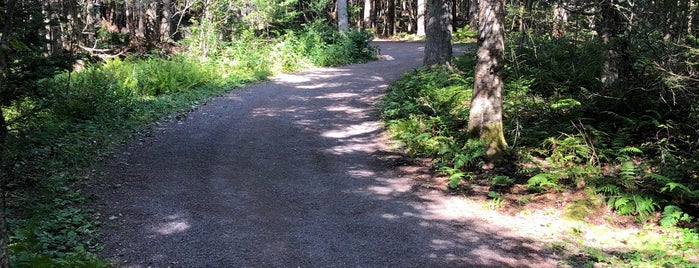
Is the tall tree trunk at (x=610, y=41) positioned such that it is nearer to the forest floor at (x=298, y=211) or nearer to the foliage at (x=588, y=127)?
the foliage at (x=588, y=127)

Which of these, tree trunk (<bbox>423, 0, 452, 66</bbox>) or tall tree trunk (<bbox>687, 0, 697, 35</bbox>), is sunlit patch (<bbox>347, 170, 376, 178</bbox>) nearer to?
tall tree trunk (<bbox>687, 0, 697, 35</bbox>)

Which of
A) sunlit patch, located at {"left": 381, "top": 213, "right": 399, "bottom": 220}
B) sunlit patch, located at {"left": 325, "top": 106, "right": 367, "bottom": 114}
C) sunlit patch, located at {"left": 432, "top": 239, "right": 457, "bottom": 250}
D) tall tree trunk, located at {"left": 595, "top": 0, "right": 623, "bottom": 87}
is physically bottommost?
sunlit patch, located at {"left": 432, "top": 239, "right": 457, "bottom": 250}

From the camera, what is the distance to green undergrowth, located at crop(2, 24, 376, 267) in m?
5.09

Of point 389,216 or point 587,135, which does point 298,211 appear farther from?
point 587,135

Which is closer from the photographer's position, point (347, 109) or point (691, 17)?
point (691, 17)

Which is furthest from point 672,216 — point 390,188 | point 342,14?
point 342,14

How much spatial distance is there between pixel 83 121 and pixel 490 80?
24.8ft

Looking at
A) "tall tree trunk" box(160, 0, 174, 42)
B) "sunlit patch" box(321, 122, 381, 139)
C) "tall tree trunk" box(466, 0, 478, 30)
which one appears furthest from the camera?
"tall tree trunk" box(160, 0, 174, 42)

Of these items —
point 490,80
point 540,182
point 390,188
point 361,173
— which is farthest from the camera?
point 361,173

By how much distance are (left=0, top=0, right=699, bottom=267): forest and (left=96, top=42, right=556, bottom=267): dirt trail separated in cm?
49

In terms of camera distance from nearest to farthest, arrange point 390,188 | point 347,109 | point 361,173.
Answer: point 390,188 < point 361,173 < point 347,109

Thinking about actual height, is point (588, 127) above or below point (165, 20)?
below

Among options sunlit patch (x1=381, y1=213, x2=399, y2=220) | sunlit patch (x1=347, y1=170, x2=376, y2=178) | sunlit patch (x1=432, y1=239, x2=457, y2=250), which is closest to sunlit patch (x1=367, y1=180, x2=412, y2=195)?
sunlit patch (x1=347, y1=170, x2=376, y2=178)

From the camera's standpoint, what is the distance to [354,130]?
11000mm
